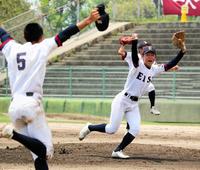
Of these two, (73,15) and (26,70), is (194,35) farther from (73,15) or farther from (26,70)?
(26,70)

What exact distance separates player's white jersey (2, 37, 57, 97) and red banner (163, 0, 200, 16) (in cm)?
2816

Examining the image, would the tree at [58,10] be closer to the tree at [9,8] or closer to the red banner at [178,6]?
the red banner at [178,6]

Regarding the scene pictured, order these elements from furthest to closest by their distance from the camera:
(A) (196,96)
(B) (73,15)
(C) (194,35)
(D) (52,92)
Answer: (B) (73,15) → (C) (194,35) → (D) (52,92) → (A) (196,96)

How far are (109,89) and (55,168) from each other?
56.4ft

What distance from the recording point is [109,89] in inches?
1118

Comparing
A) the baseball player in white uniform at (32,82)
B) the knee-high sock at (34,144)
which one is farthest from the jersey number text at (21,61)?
the knee-high sock at (34,144)

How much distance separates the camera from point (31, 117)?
Answer: 8656 millimetres

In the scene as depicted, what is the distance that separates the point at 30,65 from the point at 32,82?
20 centimetres

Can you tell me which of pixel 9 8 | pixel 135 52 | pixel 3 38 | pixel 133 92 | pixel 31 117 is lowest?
pixel 133 92

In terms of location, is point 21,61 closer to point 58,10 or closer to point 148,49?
point 148,49

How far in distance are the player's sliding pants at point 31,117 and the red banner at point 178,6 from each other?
2823cm

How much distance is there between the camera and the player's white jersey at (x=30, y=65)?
8.65 m

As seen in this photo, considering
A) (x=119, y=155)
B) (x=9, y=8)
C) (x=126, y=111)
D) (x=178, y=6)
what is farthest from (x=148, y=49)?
(x=9, y=8)

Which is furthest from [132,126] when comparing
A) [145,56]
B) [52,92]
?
[52,92]
